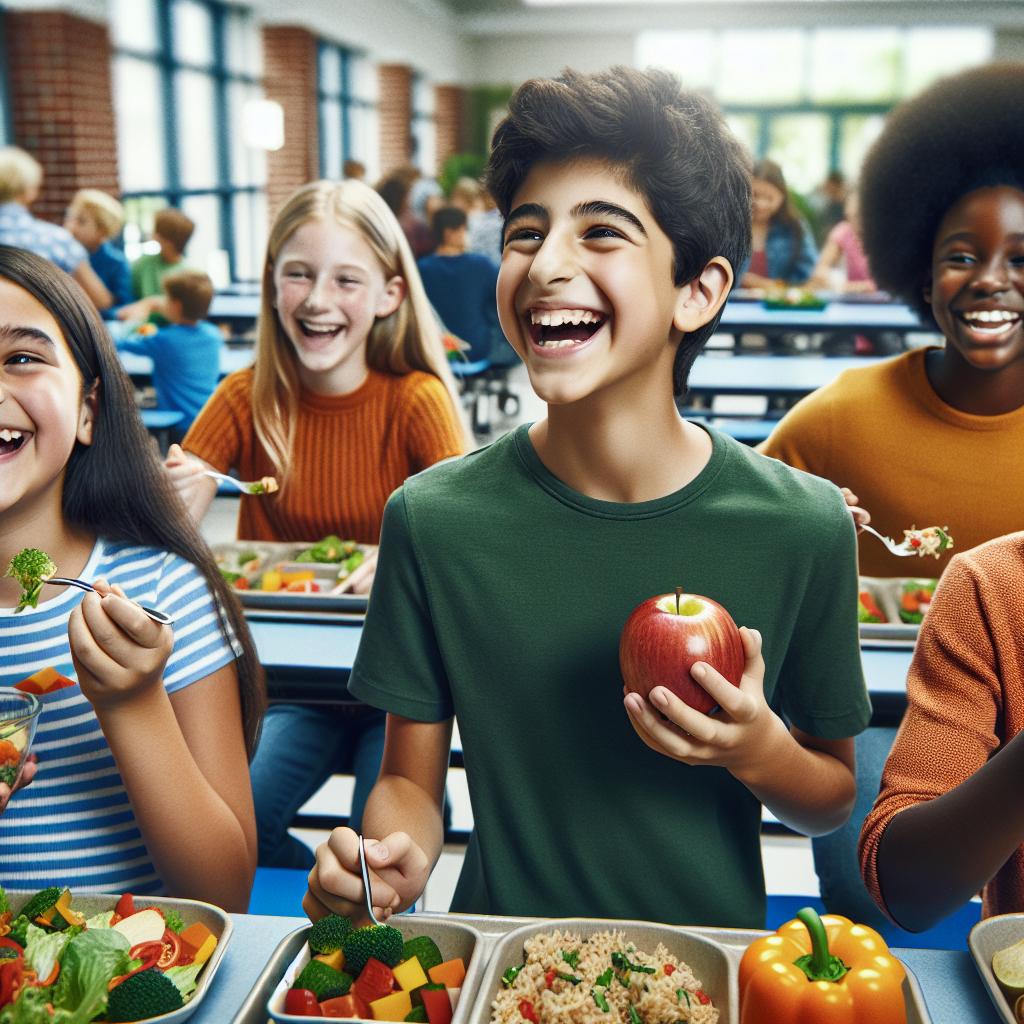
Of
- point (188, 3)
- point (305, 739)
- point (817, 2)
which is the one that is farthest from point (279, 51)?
point (305, 739)

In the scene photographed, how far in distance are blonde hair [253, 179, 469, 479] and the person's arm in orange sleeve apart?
1466 millimetres

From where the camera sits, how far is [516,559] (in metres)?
1.28

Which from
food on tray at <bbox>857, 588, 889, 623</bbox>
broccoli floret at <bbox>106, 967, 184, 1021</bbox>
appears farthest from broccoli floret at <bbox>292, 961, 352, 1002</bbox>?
food on tray at <bbox>857, 588, 889, 623</bbox>

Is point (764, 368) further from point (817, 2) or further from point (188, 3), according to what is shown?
point (817, 2)

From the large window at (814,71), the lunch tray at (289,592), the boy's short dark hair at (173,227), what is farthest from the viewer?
the large window at (814,71)

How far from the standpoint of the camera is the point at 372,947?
1039mm

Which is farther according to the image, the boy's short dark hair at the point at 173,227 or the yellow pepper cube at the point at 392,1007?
the boy's short dark hair at the point at 173,227

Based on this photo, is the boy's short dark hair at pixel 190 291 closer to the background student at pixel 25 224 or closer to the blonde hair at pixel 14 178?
the background student at pixel 25 224

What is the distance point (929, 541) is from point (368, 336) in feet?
4.05

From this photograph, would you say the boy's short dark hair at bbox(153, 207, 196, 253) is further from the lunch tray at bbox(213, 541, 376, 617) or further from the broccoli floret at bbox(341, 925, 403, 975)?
the broccoli floret at bbox(341, 925, 403, 975)

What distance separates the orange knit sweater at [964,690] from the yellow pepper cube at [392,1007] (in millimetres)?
486

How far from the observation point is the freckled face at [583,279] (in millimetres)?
1150

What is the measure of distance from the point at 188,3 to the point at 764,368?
687cm

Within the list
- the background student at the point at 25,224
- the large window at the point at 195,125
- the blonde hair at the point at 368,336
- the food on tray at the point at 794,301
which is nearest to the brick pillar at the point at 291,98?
the large window at the point at 195,125
